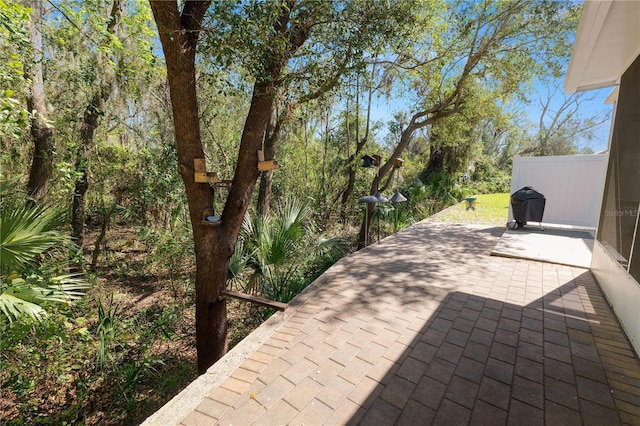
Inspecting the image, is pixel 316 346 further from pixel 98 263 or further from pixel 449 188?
pixel 449 188

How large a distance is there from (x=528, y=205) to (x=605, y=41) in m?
3.89

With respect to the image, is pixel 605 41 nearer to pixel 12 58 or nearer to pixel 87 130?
pixel 12 58

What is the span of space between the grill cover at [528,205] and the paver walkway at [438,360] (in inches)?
118

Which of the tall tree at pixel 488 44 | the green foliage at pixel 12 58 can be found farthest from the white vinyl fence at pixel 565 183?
the green foliage at pixel 12 58

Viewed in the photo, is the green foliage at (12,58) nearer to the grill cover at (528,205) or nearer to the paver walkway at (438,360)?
the paver walkway at (438,360)

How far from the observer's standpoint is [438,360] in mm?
2258

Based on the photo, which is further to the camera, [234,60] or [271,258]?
[271,258]

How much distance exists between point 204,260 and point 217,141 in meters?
4.99

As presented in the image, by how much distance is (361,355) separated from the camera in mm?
2338

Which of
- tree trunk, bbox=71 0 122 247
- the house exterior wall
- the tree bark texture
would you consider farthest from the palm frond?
the house exterior wall

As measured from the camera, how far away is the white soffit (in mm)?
2787

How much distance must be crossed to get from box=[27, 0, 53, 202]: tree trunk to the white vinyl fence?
9.45m

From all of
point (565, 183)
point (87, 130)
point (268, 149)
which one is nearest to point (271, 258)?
point (268, 149)

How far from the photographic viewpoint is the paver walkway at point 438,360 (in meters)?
1.81
